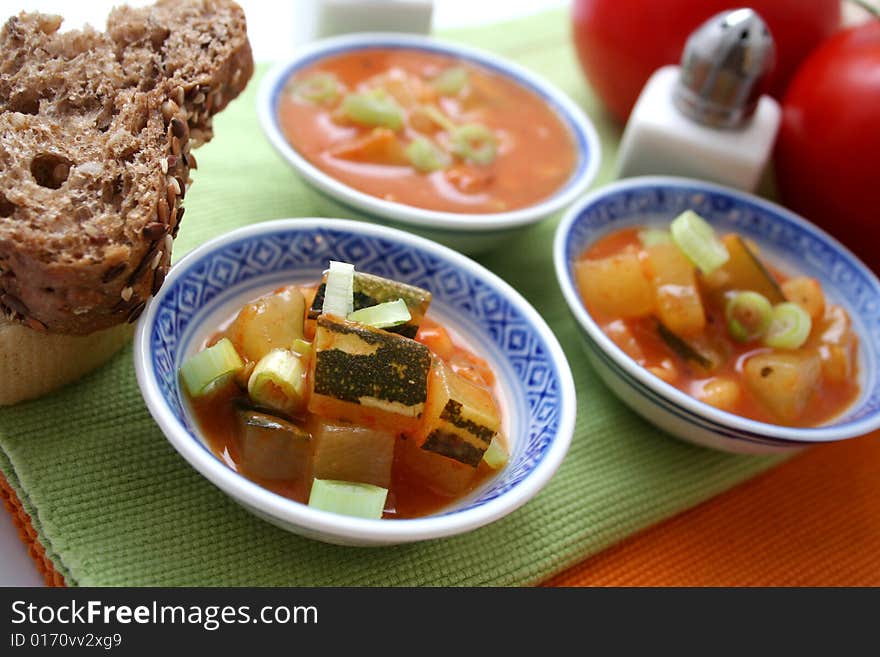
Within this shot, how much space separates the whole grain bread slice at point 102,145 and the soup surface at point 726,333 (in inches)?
40.5

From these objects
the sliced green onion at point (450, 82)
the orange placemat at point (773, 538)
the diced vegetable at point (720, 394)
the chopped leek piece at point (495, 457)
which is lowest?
the orange placemat at point (773, 538)

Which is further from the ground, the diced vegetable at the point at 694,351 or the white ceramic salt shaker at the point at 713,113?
the white ceramic salt shaker at the point at 713,113

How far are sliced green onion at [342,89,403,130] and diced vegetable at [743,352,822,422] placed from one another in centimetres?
119

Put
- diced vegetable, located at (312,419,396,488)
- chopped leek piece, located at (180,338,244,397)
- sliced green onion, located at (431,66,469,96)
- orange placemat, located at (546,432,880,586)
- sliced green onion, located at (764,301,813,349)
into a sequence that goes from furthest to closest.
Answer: sliced green onion, located at (431,66,469,96), sliced green onion, located at (764,301,813,349), orange placemat, located at (546,432,880,586), chopped leek piece, located at (180,338,244,397), diced vegetable, located at (312,419,396,488)

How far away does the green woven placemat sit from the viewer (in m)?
1.54

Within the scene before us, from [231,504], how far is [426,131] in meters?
1.35

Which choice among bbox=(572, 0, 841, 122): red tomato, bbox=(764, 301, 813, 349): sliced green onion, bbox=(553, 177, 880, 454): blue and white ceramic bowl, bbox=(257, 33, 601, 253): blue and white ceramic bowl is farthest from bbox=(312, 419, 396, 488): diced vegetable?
bbox=(572, 0, 841, 122): red tomato

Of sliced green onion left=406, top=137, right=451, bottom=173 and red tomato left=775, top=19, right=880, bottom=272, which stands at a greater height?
red tomato left=775, top=19, right=880, bottom=272

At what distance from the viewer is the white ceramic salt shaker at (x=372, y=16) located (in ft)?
9.58

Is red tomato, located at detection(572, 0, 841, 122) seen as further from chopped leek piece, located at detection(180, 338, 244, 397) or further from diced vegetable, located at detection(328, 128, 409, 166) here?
chopped leek piece, located at detection(180, 338, 244, 397)

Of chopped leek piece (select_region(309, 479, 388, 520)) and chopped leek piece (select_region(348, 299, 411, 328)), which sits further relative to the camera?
chopped leek piece (select_region(348, 299, 411, 328))

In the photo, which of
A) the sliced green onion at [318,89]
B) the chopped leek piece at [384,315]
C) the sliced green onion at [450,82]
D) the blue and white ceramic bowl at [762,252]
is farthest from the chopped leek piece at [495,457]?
the sliced green onion at [450,82]

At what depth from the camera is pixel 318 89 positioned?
2623 millimetres

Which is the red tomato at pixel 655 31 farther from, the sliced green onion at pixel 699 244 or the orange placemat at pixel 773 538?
the orange placemat at pixel 773 538
